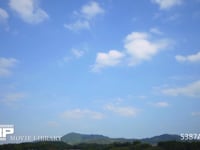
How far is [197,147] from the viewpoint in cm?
17938

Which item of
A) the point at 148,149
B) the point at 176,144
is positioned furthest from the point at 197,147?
the point at 148,149

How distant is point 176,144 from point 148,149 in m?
17.0

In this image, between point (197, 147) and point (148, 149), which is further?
point (148, 149)

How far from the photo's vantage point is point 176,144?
7736 inches

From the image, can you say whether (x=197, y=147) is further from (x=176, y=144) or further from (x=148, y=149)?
(x=148, y=149)

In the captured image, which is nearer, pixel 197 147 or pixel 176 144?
pixel 197 147

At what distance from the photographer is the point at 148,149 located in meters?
200

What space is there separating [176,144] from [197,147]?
18801 millimetres

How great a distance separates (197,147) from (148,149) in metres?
31.8
